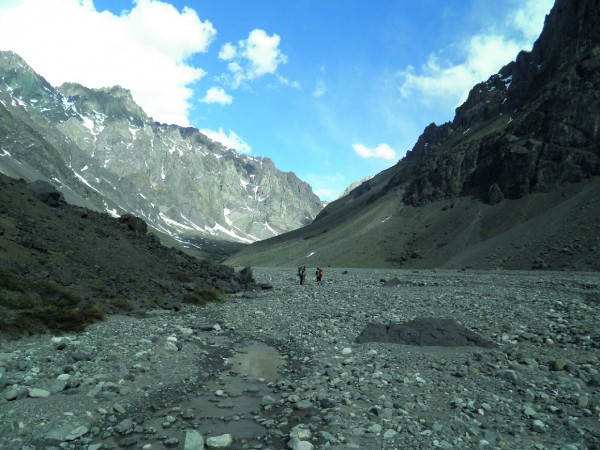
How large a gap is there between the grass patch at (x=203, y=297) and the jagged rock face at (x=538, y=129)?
9325 centimetres

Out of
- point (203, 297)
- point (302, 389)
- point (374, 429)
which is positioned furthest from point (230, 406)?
point (203, 297)

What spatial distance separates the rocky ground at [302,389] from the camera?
32.2ft

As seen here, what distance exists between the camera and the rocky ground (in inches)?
387

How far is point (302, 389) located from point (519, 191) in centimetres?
10830

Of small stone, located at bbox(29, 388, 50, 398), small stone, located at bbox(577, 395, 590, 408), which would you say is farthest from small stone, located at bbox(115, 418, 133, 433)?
small stone, located at bbox(577, 395, 590, 408)

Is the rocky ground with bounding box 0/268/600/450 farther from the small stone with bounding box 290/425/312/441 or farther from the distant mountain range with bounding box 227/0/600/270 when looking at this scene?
the distant mountain range with bounding box 227/0/600/270

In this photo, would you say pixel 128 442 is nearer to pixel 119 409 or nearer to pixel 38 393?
pixel 119 409

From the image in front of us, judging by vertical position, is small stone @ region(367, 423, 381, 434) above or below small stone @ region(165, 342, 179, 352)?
below

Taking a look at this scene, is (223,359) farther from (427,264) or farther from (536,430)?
(427,264)

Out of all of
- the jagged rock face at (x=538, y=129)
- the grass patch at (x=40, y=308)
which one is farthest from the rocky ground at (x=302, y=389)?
the jagged rock face at (x=538, y=129)

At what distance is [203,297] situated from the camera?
3488cm

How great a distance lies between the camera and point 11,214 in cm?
2764

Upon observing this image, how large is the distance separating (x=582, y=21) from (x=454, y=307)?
14151 centimetres

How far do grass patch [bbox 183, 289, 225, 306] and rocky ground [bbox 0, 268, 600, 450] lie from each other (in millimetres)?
10646
